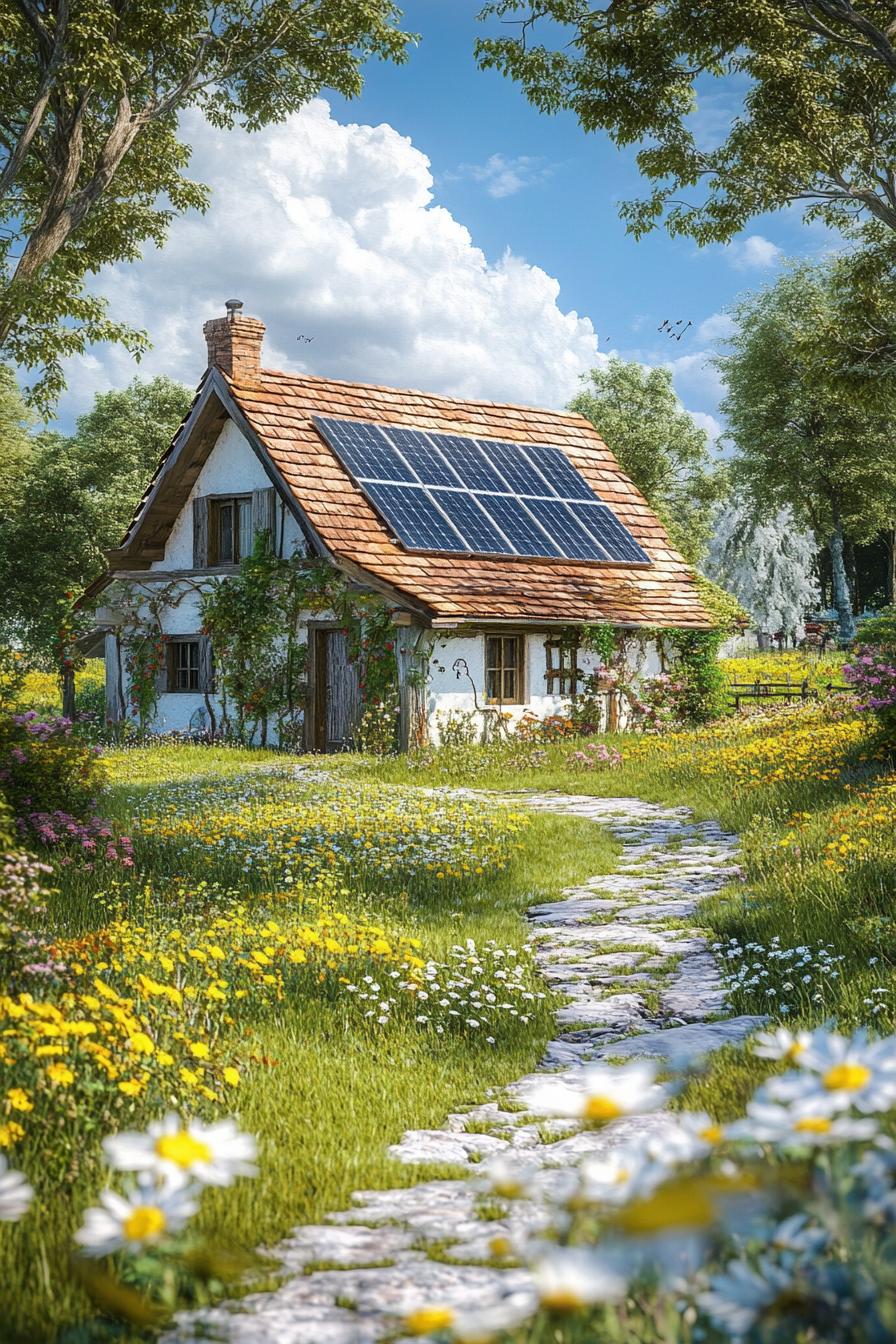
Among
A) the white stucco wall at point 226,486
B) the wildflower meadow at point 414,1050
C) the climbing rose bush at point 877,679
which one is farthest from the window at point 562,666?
the climbing rose bush at point 877,679

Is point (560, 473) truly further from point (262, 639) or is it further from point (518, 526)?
point (262, 639)

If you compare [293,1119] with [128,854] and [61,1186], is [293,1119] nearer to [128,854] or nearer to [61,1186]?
[61,1186]

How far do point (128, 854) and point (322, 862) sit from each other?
1780 mm

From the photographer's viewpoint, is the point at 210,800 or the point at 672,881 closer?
the point at 672,881

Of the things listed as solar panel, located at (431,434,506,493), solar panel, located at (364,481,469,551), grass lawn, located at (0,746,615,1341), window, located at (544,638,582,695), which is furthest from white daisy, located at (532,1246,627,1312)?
solar panel, located at (431,434,506,493)

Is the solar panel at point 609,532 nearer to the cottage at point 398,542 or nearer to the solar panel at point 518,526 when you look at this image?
the cottage at point 398,542

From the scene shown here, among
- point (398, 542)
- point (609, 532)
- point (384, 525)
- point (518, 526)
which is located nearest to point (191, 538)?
point (384, 525)

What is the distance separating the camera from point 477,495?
83.6ft

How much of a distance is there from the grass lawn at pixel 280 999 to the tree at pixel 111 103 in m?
8.95

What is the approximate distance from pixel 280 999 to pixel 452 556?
17176mm

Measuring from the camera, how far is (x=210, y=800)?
15523 mm

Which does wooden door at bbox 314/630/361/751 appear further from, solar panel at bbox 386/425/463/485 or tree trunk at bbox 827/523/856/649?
tree trunk at bbox 827/523/856/649

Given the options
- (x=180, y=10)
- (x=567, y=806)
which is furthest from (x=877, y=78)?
(x=567, y=806)

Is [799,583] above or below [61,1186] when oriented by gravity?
above
